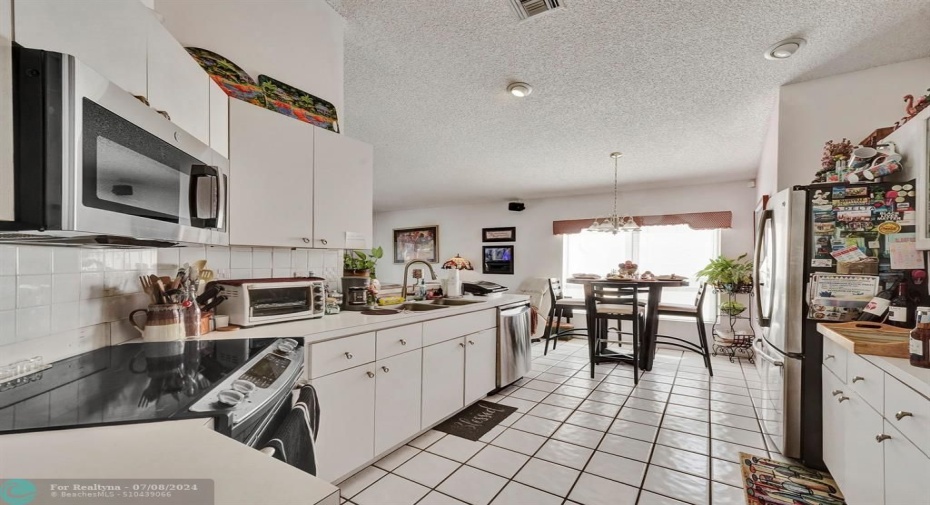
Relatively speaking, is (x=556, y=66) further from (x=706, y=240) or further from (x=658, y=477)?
(x=706, y=240)

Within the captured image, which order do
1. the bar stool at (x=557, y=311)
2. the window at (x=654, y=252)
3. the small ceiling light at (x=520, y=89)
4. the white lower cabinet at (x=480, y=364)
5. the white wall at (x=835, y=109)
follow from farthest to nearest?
1. the window at (x=654, y=252)
2. the bar stool at (x=557, y=311)
3. the white lower cabinet at (x=480, y=364)
4. the small ceiling light at (x=520, y=89)
5. the white wall at (x=835, y=109)

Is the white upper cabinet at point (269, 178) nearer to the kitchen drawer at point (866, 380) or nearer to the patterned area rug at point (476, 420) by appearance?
the patterned area rug at point (476, 420)

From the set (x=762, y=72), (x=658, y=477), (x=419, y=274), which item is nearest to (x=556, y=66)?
(x=762, y=72)

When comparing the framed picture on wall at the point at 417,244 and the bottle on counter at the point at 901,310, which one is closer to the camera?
the bottle on counter at the point at 901,310

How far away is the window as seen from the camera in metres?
5.39

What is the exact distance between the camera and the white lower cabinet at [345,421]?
5.44 ft

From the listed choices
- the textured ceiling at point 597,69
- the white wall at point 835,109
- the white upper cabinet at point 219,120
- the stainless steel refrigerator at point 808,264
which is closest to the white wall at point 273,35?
the textured ceiling at point 597,69

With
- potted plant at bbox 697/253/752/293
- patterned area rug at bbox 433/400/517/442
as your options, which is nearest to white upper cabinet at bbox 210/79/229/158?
patterned area rug at bbox 433/400/517/442

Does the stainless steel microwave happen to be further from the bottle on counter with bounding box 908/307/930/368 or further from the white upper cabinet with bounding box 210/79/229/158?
the bottle on counter with bounding box 908/307/930/368

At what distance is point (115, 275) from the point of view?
53.9 inches

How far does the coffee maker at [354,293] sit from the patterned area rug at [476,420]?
100 cm

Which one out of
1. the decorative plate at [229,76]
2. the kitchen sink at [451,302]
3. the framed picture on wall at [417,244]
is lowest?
the kitchen sink at [451,302]

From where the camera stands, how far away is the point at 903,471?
1.19 metres

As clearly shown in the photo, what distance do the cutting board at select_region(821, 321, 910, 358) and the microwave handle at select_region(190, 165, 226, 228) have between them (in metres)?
2.41
